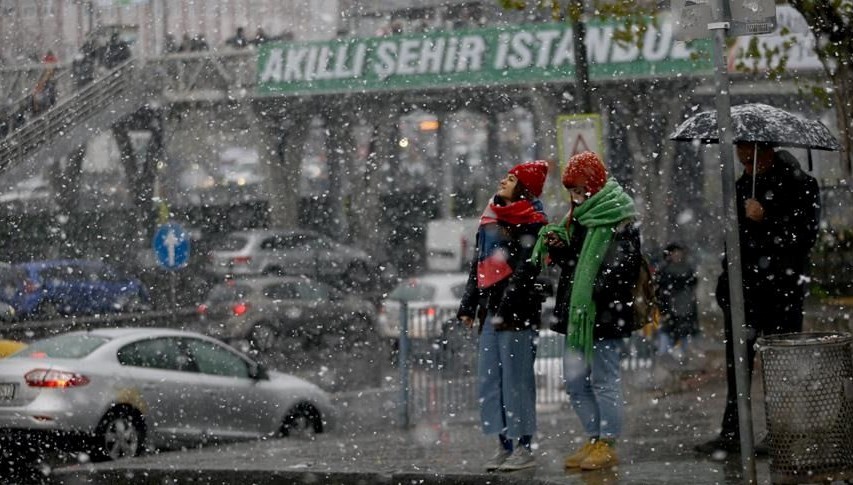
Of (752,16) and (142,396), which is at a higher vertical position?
(752,16)

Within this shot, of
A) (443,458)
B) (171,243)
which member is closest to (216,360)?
(443,458)

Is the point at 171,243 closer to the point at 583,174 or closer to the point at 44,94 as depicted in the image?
the point at 44,94

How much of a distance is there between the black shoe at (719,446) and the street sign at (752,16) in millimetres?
2960

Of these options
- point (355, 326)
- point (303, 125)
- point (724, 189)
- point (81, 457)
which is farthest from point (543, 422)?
point (303, 125)

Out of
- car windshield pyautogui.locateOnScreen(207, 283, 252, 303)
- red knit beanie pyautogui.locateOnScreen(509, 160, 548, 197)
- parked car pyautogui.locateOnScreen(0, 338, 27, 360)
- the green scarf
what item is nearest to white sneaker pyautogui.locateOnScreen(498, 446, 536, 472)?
the green scarf

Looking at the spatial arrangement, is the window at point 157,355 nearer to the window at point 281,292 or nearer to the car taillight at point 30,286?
the window at point 281,292

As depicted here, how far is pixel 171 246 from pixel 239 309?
387cm

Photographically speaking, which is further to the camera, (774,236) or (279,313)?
(279,313)

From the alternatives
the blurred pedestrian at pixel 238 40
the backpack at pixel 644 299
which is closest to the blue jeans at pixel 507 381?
the backpack at pixel 644 299

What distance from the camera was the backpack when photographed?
8.88 m

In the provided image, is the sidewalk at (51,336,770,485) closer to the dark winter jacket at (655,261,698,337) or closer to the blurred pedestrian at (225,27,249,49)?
the dark winter jacket at (655,261,698,337)

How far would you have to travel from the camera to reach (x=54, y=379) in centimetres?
1336

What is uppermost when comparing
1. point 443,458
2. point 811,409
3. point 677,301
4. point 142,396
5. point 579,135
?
point 579,135

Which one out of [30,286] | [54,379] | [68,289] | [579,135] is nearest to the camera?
[54,379]
